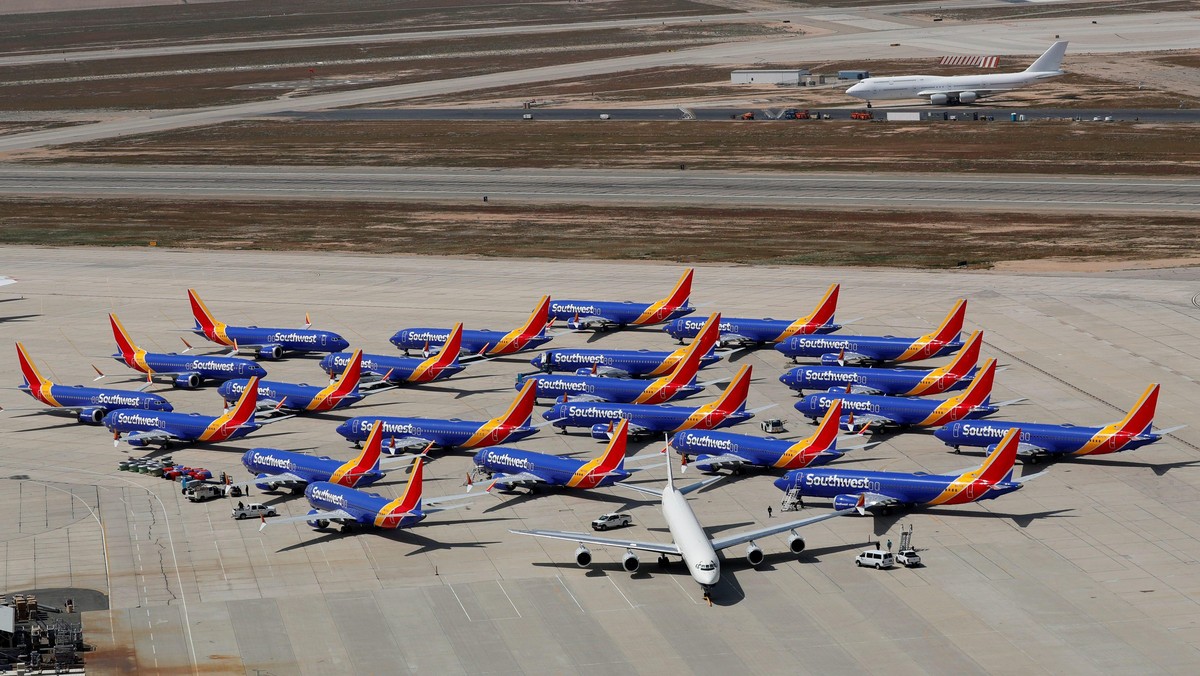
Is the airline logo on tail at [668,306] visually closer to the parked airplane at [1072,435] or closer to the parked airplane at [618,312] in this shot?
the parked airplane at [618,312]

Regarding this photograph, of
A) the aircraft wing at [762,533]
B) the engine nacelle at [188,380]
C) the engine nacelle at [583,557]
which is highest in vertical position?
the aircraft wing at [762,533]

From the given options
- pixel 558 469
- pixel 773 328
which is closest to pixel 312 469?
pixel 558 469

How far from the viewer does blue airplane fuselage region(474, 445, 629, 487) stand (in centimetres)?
8850

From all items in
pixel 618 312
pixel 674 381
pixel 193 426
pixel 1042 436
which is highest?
pixel 1042 436

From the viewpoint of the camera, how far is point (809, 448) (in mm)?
91562

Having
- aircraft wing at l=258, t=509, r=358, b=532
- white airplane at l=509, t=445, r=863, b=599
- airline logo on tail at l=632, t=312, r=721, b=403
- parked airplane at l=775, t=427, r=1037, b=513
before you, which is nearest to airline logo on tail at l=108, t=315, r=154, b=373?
aircraft wing at l=258, t=509, r=358, b=532

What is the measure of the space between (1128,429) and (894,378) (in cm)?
2159

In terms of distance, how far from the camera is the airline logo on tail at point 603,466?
288 feet

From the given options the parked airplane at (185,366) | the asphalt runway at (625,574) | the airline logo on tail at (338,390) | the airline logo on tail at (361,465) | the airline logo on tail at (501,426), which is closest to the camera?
the asphalt runway at (625,574)

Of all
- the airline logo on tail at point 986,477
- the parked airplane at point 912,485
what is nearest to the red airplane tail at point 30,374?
the parked airplane at point 912,485

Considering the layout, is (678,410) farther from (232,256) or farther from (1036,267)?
(232,256)

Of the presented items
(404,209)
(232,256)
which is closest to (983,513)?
(232,256)

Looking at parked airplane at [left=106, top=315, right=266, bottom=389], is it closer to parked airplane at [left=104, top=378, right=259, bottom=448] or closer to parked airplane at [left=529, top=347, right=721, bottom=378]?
parked airplane at [left=104, top=378, right=259, bottom=448]

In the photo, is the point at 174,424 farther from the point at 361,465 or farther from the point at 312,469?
the point at 361,465
